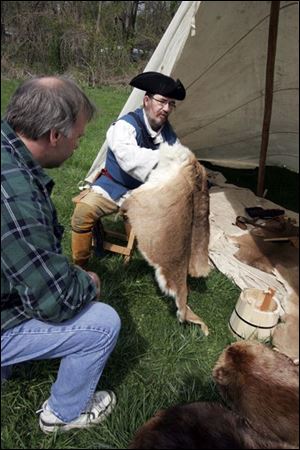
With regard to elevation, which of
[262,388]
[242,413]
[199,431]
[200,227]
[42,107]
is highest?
[42,107]

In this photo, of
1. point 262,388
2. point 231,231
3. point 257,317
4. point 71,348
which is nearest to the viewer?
point 71,348

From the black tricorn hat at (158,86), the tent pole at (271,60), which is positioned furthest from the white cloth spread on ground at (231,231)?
the black tricorn hat at (158,86)

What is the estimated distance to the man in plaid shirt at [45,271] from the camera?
4.47 feet

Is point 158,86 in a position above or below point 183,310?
above

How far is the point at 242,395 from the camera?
184 cm

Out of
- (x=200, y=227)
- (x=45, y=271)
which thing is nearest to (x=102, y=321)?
(x=45, y=271)

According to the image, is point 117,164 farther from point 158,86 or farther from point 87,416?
point 87,416

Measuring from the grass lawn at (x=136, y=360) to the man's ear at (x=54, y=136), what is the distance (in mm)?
194

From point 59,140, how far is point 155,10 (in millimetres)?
1834

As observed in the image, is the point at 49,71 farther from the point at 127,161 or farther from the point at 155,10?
the point at 155,10

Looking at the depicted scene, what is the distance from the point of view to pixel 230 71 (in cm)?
279

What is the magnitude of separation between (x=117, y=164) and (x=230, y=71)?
56.6 inches

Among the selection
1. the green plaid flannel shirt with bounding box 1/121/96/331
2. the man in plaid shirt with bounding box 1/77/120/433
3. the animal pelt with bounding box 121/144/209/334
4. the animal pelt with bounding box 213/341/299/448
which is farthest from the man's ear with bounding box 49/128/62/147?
the animal pelt with bounding box 213/341/299/448

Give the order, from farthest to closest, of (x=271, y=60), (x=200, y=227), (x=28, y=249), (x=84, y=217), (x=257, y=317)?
(x=84, y=217) → (x=257, y=317) → (x=271, y=60) → (x=200, y=227) → (x=28, y=249)
